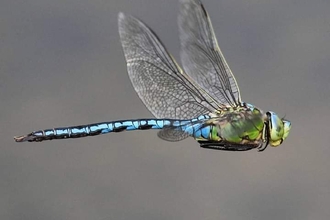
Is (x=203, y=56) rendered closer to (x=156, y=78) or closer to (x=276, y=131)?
(x=156, y=78)

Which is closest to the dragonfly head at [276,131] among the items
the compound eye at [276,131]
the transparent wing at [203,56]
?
the compound eye at [276,131]

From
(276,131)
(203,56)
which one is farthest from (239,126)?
(203,56)

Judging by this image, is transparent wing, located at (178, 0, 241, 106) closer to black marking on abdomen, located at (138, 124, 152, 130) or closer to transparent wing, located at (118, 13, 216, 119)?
transparent wing, located at (118, 13, 216, 119)

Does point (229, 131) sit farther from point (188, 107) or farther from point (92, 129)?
point (92, 129)

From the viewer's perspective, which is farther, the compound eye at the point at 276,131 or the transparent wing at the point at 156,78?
the transparent wing at the point at 156,78

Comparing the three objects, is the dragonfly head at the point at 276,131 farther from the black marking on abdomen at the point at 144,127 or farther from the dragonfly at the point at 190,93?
the black marking on abdomen at the point at 144,127

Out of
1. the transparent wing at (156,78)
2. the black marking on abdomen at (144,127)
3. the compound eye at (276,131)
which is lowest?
the compound eye at (276,131)

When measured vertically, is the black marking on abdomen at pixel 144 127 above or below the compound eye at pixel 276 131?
above
